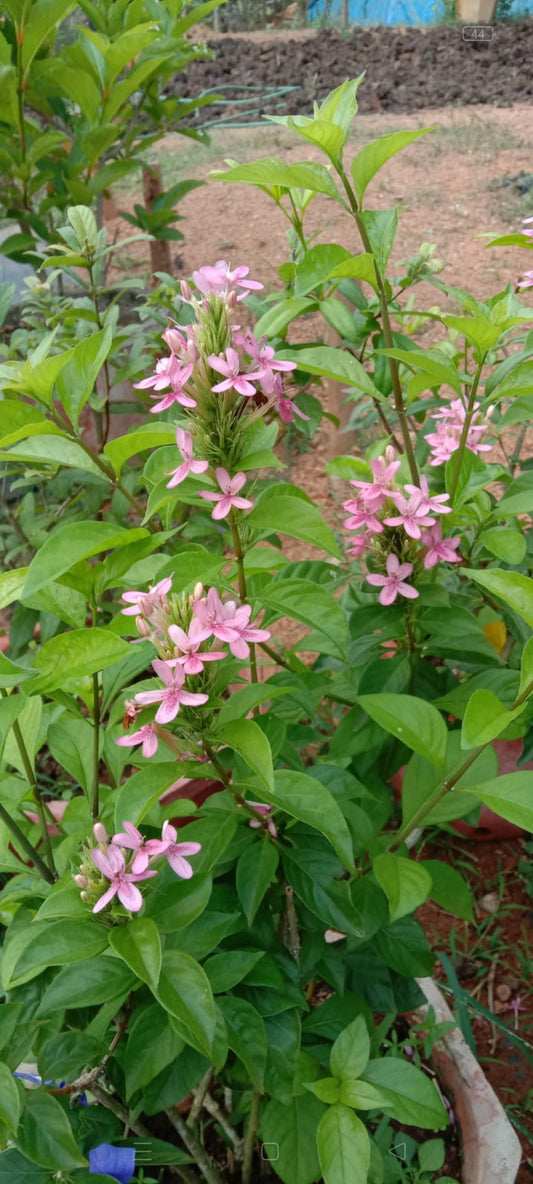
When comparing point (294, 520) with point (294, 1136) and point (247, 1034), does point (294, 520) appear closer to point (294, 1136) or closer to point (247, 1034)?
point (247, 1034)

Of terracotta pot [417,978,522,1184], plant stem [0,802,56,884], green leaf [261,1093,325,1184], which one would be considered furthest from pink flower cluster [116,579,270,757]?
terracotta pot [417,978,522,1184]

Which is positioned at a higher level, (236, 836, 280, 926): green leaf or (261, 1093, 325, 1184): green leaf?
(236, 836, 280, 926): green leaf

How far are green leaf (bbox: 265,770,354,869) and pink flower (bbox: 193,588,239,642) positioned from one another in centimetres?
13

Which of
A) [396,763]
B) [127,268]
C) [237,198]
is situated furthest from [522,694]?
[237,198]

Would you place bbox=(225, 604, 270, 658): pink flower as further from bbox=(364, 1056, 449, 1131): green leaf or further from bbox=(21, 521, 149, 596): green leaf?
bbox=(364, 1056, 449, 1131): green leaf

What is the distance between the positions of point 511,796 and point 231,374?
37cm

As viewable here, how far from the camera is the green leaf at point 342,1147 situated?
0.69m

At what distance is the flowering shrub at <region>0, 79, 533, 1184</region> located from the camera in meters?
0.62

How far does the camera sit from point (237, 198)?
16.1 ft

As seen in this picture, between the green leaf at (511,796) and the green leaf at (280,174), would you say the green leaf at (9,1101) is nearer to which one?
the green leaf at (511,796)

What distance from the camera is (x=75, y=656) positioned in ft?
1.97

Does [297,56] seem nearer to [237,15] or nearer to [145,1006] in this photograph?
[237,15]

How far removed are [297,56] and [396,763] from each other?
7.02 m

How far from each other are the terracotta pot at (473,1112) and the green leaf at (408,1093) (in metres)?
0.33
